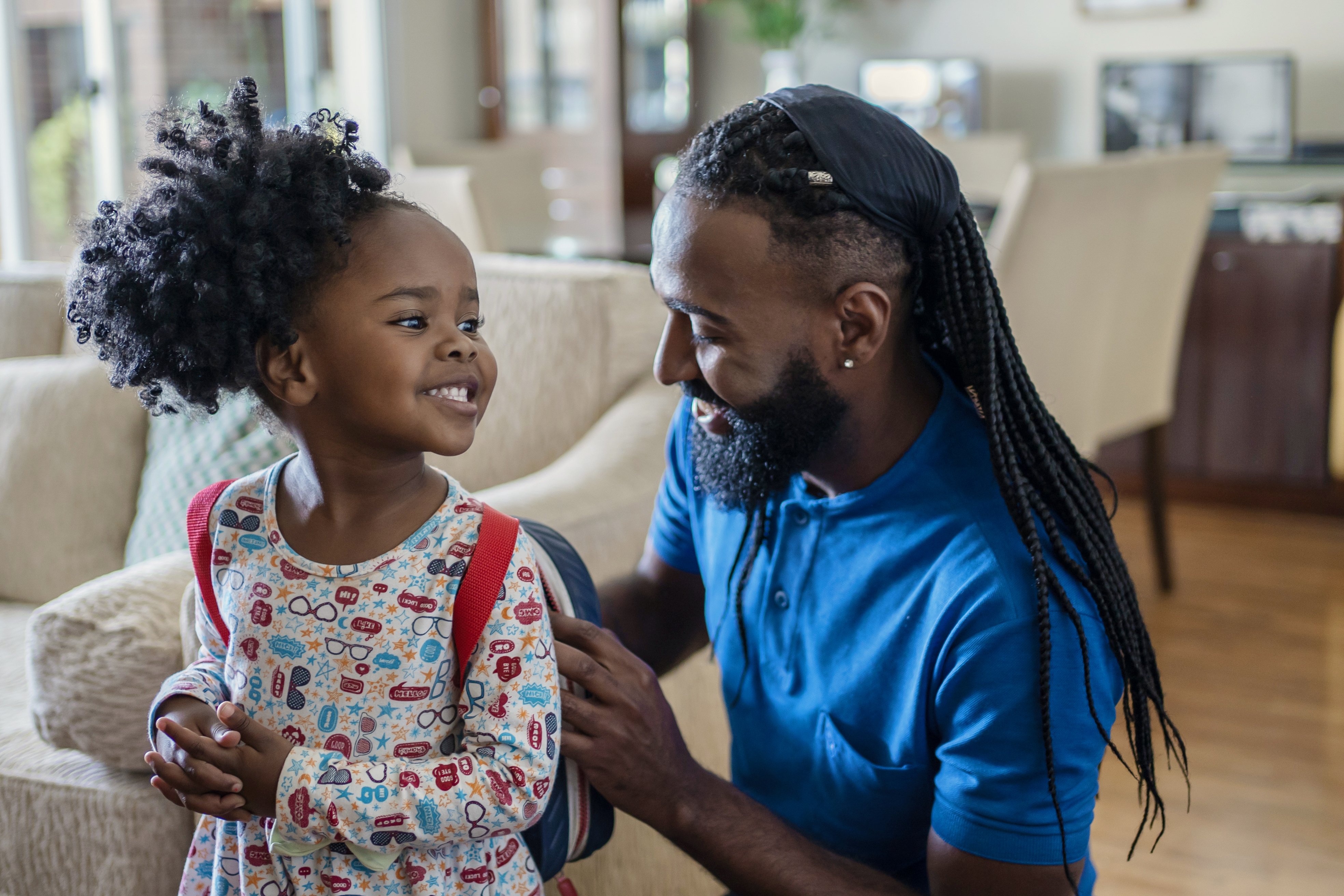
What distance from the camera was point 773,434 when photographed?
98 cm

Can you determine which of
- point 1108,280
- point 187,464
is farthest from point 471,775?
point 1108,280

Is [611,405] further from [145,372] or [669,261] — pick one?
[145,372]

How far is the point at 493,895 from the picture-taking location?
2.72ft

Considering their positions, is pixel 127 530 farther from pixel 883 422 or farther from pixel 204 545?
pixel 883 422

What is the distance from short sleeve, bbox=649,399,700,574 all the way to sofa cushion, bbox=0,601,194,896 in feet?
1.68

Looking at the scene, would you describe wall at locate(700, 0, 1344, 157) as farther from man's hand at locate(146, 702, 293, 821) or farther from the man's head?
man's hand at locate(146, 702, 293, 821)

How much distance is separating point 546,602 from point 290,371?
239mm

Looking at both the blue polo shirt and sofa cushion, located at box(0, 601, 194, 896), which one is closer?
the blue polo shirt

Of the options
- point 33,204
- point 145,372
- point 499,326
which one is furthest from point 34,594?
point 33,204

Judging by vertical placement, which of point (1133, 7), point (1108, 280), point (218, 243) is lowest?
point (1108, 280)

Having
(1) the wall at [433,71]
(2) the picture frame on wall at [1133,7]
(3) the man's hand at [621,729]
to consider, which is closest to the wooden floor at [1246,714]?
(3) the man's hand at [621,729]

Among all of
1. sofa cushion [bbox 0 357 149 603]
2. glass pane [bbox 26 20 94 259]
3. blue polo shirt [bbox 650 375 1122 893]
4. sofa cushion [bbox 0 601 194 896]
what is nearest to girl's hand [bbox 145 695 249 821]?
sofa cushion [bbox 0 601 194 896]

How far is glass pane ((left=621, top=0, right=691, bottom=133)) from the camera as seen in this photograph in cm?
532

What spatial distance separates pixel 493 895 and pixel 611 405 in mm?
906
